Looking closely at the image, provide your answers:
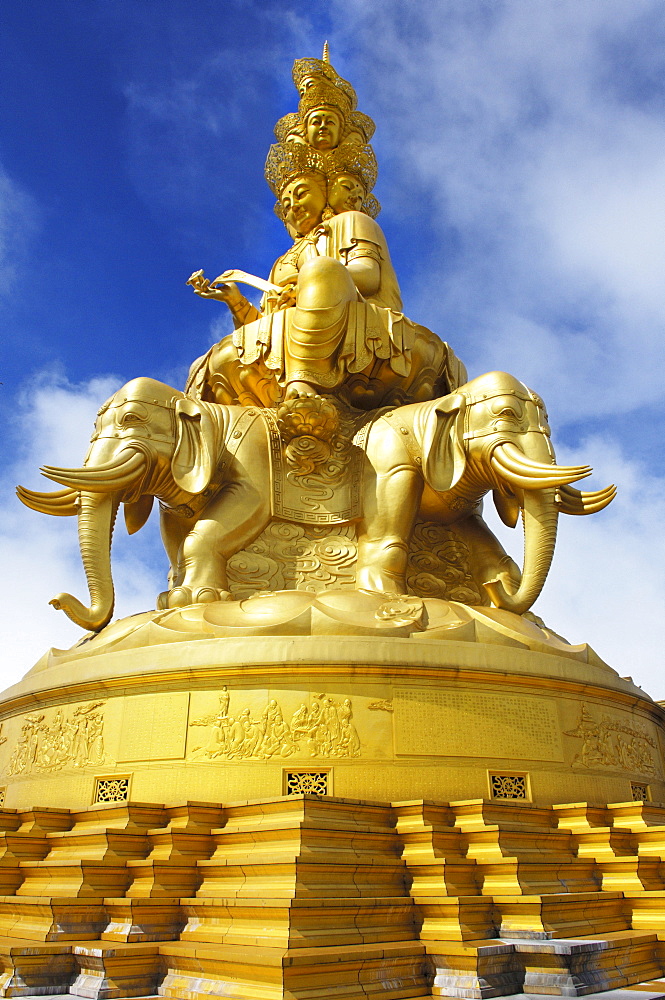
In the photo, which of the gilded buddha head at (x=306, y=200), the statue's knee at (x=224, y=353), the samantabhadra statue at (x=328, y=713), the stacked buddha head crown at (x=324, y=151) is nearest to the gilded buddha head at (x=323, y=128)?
the stacked buddha head crown at (x=324, y=151)

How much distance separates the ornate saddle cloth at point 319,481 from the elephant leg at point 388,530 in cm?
26

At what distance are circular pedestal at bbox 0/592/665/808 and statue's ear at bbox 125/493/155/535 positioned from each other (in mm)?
2457

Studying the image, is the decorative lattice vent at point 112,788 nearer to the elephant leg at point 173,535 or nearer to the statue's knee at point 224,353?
the elephant leg at point 173,535

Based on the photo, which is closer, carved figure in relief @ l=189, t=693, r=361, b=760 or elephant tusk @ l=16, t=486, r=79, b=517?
carved figure in relief @ l=189, t=693, r=361, b=760

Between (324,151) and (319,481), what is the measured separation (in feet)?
23.9

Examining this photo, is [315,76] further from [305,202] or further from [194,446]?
[194,446]

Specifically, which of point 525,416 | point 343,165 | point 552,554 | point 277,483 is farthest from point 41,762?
point 343,165

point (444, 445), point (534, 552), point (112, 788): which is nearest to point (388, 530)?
point (444, 445)

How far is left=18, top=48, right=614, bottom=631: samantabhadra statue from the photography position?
9.98 meters

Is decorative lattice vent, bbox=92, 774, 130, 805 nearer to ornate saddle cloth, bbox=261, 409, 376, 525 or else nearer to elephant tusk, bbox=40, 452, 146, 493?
elephant tusk, bbox=40, 452, 146, 493

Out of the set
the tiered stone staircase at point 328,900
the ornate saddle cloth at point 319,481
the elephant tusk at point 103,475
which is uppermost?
the ornate saddle cloth at point 319,481

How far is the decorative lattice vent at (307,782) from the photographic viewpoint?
24.6 feet

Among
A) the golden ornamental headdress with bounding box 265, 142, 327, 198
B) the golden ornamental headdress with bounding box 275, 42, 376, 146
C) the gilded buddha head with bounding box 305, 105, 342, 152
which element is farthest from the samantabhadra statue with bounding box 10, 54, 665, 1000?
the golden ornamental headdress with bounding box 275, 42, 376, 146

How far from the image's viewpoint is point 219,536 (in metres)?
10.2
